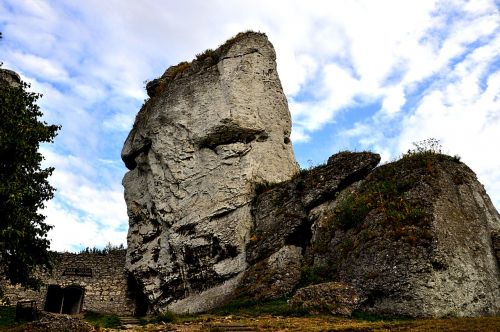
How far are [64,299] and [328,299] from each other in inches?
668

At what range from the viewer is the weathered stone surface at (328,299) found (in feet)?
47.2

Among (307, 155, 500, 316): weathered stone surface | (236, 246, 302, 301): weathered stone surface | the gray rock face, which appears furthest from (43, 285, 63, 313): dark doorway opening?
(307, 155, 500, 316): weathered stone surface

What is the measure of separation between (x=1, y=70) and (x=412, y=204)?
18667 millimetres

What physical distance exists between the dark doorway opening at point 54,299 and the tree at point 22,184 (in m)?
8.40

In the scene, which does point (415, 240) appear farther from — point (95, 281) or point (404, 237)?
point (95, 281)

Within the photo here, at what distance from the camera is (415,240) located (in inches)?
600

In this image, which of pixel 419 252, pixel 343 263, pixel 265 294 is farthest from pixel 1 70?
pixel 419 252

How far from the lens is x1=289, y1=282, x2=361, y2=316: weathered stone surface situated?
14.4m

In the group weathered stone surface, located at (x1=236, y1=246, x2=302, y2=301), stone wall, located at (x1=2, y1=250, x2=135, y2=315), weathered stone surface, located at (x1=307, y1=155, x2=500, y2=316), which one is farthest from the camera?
stone wall, located at (x1=2, y1=250, x2=135, y2=315)

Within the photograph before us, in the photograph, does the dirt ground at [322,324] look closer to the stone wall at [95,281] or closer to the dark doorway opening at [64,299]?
the stone wall at [95,281]

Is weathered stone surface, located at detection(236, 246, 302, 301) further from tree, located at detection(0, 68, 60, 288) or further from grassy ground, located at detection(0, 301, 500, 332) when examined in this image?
tree, located at detection(0, 68, 60, 288)

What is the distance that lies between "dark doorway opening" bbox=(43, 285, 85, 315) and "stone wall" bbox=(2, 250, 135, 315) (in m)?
0.30

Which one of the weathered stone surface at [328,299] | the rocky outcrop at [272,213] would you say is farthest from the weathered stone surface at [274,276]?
the weathered stone surface at [328,299]

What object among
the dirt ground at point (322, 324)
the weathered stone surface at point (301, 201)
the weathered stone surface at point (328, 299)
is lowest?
the dirt ground at point (322, 324)
